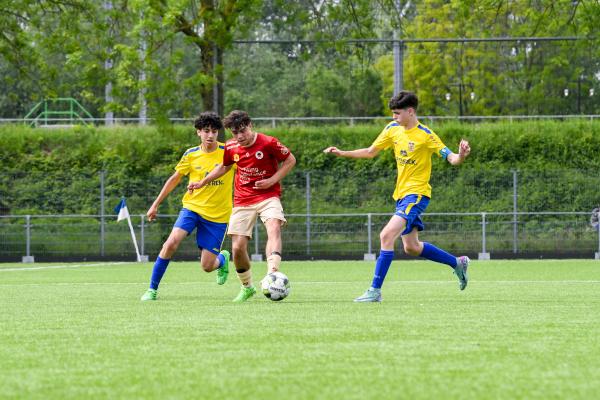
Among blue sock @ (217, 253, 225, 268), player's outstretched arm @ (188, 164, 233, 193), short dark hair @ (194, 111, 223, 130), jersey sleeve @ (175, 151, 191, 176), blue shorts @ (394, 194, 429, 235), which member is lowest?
blue sock @ (217, 253, 225, 268)

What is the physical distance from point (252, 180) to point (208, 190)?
121 centimetres

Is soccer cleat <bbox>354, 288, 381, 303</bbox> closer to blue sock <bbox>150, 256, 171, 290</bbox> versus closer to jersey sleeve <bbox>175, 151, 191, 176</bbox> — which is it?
blue sock <bbox>150, 256, 171, 290</bbox>

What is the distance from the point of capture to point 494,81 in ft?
176

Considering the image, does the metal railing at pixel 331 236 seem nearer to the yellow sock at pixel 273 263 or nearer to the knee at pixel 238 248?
the knee at pixel 238 248

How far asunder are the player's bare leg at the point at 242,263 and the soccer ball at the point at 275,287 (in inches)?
29.0

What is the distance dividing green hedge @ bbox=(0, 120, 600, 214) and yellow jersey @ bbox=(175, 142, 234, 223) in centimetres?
1861

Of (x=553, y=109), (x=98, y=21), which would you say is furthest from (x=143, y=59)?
(x=553, y=109)

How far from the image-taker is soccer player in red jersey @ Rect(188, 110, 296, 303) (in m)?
11.9

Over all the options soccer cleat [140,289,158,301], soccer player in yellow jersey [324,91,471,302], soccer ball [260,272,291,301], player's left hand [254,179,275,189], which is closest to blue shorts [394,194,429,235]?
soccer player in yellow jersey [324,91,471,302]

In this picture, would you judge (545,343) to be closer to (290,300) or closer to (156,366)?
(156,366)

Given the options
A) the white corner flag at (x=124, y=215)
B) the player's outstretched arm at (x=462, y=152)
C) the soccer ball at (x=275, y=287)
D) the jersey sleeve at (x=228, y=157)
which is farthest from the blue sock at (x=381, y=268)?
the white corner flag at (x=124, y=215)

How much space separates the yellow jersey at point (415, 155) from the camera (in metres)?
12.0

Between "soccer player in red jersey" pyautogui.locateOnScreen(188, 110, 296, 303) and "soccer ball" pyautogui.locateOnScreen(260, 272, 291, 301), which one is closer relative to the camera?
"soccer ball" pyautogui.locateOnScreen(260, 272, 291, 301)

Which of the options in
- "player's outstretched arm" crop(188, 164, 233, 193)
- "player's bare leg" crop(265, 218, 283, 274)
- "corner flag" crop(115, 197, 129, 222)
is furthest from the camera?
"corner flag" crop(115, 197, 129, 222)
